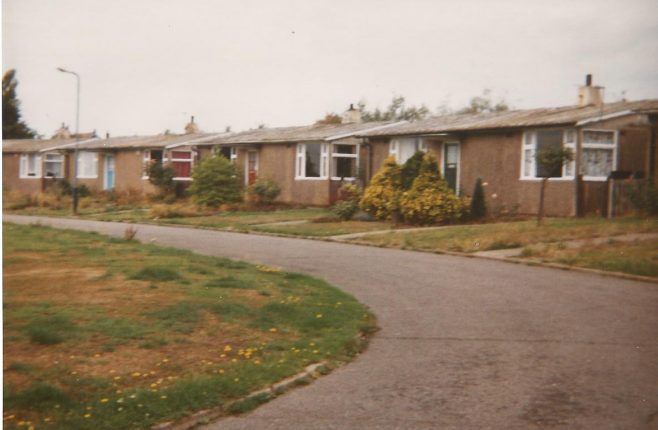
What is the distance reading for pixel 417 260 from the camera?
15.2 metres

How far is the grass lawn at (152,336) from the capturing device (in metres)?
6.04

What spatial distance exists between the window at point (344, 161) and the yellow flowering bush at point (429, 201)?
31.2 feet

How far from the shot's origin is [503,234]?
1775 centimetres

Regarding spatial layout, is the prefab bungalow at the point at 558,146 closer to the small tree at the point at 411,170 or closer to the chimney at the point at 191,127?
the small tree at the point at 411,170

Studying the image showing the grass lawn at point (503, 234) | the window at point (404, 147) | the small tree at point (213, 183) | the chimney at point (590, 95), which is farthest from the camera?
the small tree at point (213, 183)

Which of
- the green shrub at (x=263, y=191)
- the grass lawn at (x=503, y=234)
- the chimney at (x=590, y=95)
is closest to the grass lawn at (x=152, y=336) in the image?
the grass lawn at (x=503, y=234)

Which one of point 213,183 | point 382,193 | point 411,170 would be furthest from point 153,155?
point 411,170

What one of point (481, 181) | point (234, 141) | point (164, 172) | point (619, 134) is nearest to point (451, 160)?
point (481, 181)

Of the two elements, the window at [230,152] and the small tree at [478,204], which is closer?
the small tree at [478,204]

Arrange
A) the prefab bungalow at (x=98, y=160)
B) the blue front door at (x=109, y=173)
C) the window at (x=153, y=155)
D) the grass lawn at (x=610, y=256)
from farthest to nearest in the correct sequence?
the blue front door at (x=109, y=173)
the window at (x=153, y=155)
the prefab bungalow at (x=98, y=160)
the grass lawn at (x=610, y=256)

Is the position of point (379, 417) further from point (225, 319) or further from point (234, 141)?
point (234, 141)

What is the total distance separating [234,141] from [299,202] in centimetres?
536

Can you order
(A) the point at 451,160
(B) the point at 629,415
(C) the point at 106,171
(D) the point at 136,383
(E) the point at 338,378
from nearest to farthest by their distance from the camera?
(B) the point at 629,415 < (D) the point at 136,383 < (E) the point at 338,378 < (A) the point at 451,160 < (C) the point at 106,171

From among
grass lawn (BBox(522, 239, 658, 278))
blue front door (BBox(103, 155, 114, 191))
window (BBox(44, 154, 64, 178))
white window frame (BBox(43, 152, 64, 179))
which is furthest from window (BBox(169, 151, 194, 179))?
grass lawn (BBox(522, 239, 658, 278))
